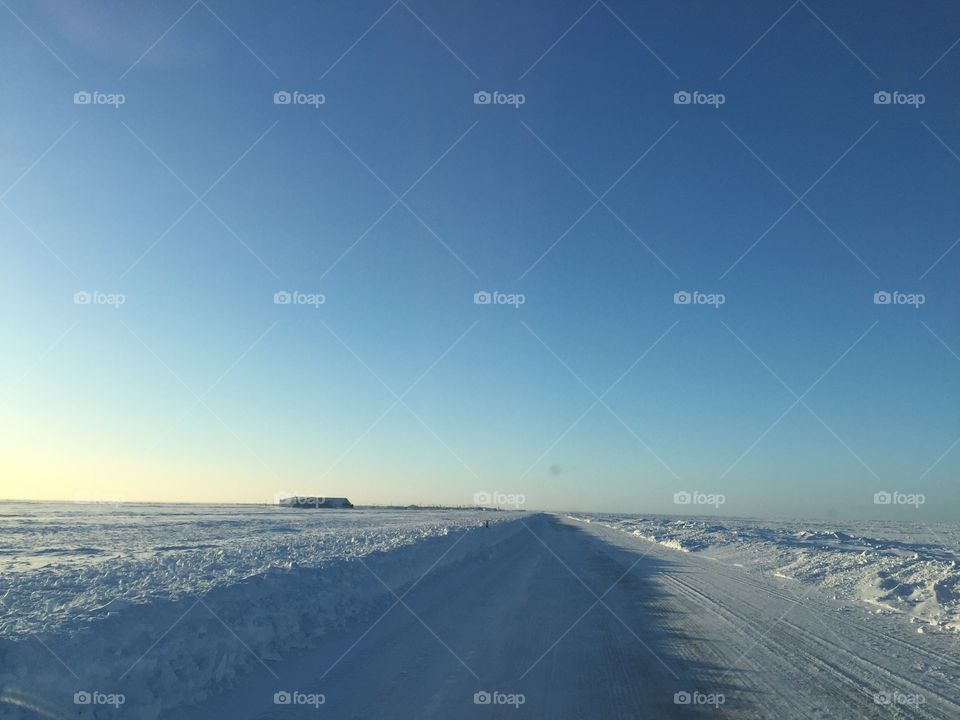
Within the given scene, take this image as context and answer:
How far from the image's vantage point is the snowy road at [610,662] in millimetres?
5777

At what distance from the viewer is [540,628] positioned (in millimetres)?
9172

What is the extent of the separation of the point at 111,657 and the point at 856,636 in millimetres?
9745

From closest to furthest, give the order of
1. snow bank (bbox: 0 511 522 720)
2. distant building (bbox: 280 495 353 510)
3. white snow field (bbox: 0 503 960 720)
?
snow bank (bbox: 0 511 522 720)
white snow field (bbox: 0 503 960 720)
distant building (bbox: 280 495 353 510)

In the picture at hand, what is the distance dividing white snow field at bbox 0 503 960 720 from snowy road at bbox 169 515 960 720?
0.03 m

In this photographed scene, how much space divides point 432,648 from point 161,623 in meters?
3.36

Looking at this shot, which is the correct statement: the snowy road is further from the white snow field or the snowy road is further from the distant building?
the distant building

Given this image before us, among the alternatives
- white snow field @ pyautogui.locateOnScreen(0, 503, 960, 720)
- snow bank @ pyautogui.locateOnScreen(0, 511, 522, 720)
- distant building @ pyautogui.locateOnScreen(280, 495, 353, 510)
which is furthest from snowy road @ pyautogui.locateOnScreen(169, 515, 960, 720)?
distant building @ pyautogui.locateOnScreen(280, 495, 353, 510)

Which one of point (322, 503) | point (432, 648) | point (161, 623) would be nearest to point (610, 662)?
point (432, 648)

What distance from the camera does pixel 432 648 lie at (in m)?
7.86

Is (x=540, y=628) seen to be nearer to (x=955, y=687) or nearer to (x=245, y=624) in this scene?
(x=245, y=624)

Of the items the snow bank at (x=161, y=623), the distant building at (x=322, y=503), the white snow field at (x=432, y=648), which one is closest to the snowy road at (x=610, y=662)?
the white snow field at (x=432, y=648)

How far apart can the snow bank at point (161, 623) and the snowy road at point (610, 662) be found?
1.32ft

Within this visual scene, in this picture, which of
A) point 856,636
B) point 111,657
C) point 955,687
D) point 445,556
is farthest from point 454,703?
point 445,556

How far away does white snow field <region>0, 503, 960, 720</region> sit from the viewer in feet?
18.7
